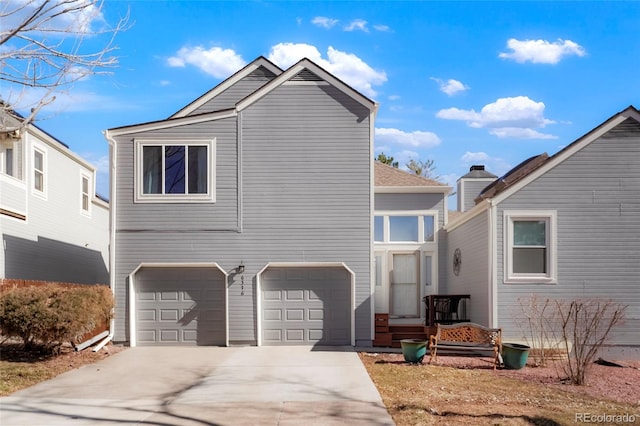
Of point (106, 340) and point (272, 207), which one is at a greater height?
point (272, 207)

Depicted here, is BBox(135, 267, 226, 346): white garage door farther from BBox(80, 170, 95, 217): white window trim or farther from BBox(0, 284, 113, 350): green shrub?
BBox(80, 170, 95, 217): white window trim

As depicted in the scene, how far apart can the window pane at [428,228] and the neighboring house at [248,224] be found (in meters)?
4.16

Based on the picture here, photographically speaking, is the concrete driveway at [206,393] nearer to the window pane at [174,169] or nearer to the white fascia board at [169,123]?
the window pane at [174,169]

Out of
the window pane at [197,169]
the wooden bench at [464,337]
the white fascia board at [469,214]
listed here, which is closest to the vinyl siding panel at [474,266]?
the white fascia board at [469,214]

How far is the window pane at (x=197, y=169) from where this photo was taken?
1659cm

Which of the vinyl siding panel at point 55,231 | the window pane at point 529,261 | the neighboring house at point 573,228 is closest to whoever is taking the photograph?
the neighboring house at point 573,228

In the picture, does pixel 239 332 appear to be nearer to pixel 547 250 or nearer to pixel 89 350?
pixel 89 350

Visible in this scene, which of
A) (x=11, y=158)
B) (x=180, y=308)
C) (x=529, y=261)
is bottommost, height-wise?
(x=180, y=308)

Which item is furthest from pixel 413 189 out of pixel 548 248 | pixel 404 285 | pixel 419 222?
pixel 548 248

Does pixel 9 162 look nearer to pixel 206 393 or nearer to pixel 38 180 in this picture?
pixel 38 180

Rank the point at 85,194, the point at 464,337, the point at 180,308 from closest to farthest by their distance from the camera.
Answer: the point at 464,337
the point at 180,308
the point at 85,194

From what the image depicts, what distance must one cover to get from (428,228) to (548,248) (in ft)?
17.1

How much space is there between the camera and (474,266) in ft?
55.4

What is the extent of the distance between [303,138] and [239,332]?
16.7 ft
